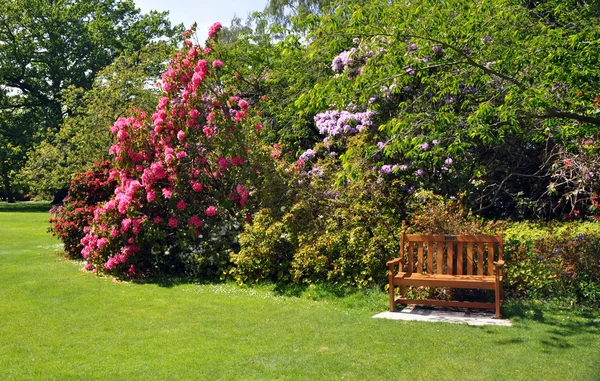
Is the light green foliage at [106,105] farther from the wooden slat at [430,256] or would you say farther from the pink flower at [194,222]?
the wooden slat at [430,256]

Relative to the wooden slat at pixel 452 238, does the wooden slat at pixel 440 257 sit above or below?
below

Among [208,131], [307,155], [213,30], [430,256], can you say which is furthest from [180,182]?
[430,256]

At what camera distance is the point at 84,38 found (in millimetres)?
36250

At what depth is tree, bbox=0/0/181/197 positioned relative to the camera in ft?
112

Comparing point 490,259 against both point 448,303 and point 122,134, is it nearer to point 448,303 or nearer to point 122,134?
point 448,303

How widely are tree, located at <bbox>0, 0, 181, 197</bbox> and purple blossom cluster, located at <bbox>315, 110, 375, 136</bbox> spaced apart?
25074 mm

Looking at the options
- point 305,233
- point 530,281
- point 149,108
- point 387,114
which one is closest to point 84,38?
point 149,108

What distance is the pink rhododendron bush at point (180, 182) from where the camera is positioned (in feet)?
32.7

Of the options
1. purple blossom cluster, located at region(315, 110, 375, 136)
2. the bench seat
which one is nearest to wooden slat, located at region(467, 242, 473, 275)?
the bench seat

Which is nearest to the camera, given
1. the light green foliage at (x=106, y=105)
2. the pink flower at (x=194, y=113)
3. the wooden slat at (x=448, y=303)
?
the wooden slat at (x=448, y=303)

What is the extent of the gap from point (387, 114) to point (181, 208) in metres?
4.74

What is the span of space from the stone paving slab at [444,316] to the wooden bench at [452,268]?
10 centimetres

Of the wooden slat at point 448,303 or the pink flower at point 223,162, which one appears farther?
the pink flower at point 223,162

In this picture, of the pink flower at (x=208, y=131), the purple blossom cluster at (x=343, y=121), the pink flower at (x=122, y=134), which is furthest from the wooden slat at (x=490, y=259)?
the pink flower at (x=122, y=134)
